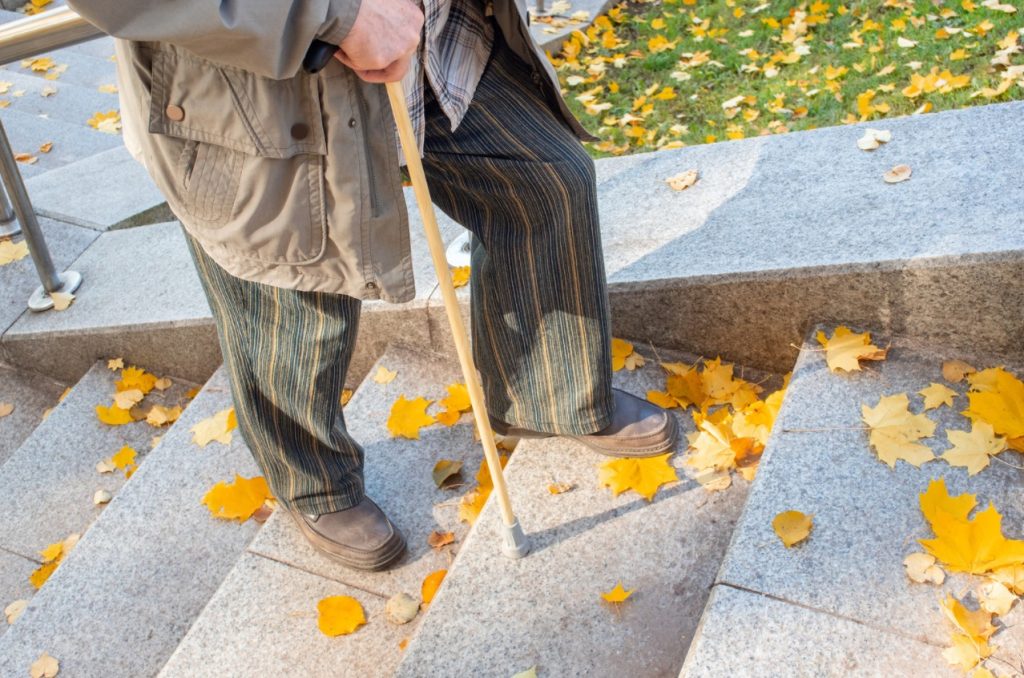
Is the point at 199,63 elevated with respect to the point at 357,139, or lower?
elevated

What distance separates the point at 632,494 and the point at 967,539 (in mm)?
744

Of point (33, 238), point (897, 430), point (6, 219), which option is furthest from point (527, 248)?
point (6, 219)

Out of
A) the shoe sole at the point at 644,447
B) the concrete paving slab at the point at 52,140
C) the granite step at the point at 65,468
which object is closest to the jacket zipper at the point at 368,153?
the shoe sole at the point at 644,447

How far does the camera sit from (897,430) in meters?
2.10

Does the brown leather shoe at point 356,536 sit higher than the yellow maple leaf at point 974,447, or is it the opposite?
the yellow maple leaf at point 974,447

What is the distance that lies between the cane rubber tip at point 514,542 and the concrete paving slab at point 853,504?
1.58 ft

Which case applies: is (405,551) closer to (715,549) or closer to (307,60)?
(715,549)

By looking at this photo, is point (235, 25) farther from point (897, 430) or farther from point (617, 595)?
point (897, 430)

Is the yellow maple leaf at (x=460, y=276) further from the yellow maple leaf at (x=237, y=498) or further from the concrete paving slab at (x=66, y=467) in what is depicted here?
the concrete paving slab at (x=66, y=467)

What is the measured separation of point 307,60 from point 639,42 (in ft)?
13.2

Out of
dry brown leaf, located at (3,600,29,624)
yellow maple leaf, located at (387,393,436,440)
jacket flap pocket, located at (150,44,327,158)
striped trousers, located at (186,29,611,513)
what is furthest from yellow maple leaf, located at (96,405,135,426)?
jacket flap pocket, located at (150,44,327,158)

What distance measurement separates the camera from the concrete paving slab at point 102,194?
3797mm

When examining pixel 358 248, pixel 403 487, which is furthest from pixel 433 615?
pixel 358 248

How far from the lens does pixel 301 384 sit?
2.09 metres
